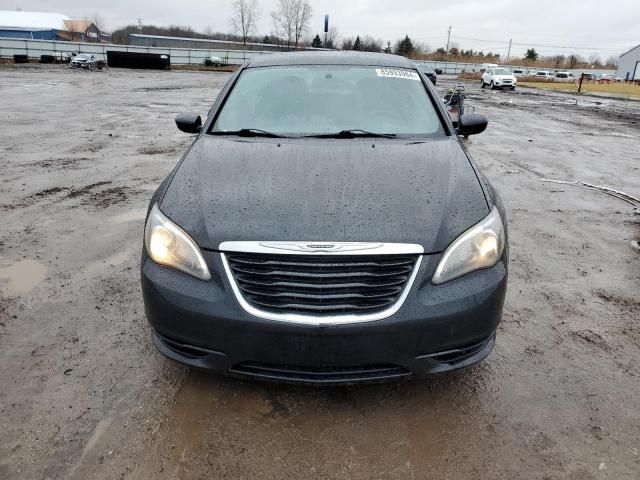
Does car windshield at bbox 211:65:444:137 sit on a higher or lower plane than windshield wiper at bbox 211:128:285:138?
higher

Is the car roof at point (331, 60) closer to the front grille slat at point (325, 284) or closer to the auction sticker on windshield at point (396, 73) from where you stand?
the auction sticker on windshield at point (396, 73)

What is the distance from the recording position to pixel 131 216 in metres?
4.91

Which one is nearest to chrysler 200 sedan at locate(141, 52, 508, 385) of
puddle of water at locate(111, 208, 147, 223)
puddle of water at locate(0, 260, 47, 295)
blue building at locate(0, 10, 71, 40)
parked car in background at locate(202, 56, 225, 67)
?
puddle of water at locate(0, 260, 47, 295)

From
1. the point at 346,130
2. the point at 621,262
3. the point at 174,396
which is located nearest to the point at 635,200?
the point at 621,262

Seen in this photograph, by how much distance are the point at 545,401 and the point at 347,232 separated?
4.43ft

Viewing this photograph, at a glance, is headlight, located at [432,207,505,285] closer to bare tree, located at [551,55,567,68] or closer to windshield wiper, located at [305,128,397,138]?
windshield wiper, located at [305,128,397,138]

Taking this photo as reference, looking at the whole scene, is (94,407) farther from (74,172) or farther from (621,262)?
(74,172)

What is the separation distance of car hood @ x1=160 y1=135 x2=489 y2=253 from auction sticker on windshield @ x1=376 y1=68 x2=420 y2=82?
96 cm

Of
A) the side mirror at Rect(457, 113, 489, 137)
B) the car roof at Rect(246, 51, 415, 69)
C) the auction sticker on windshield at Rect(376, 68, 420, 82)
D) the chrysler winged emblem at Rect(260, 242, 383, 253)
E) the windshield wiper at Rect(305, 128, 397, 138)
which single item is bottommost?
the chrysler winged emblem at Rect(260, 242, 383, 253)

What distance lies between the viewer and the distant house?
278 ft

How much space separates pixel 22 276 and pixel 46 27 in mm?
106528

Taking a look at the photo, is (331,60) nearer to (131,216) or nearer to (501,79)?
(131,216)

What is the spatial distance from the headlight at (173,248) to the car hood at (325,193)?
0.13 feet

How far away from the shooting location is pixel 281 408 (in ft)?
7.47
